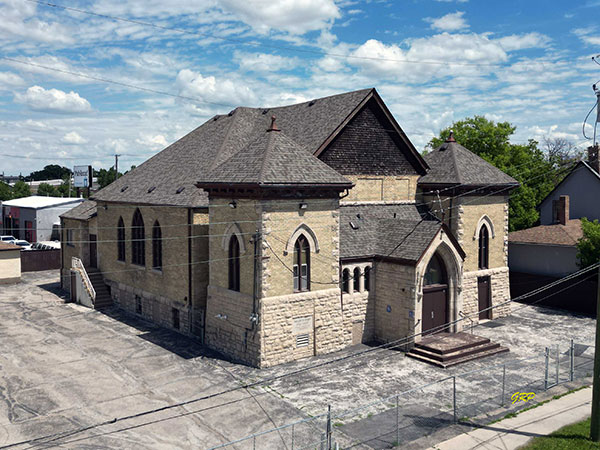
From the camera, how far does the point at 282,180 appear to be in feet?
81.0

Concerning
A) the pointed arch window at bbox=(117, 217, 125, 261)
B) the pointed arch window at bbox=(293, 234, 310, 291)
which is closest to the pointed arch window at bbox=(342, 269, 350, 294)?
the pointed arch window at bbox=(293, 234, 310, 291)

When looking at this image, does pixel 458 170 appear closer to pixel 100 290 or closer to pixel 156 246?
pixel 156 246

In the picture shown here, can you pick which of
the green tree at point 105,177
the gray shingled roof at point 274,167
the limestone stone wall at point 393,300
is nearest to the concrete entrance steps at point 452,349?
the limestone stone wall at point 393,300

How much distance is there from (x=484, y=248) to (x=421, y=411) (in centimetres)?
1660

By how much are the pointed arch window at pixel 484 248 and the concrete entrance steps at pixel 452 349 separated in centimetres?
724

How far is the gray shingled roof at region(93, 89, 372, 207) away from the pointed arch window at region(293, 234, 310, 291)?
6231 mm

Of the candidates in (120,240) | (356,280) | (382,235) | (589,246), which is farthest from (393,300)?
(120,240)

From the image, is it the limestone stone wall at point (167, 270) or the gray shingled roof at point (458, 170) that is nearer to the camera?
the limestone stone wall at point (167, 270)

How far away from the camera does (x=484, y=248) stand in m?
34.3

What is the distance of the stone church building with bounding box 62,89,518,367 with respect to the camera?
25.4 m

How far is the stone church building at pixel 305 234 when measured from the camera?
25.4m

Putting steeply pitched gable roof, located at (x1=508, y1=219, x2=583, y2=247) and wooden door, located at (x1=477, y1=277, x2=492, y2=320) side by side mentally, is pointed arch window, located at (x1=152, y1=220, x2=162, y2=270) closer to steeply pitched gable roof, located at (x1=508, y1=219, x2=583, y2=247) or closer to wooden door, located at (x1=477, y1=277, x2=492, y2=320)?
wooden door, located at (x1=477, y1=277, x2=492, y2=320)

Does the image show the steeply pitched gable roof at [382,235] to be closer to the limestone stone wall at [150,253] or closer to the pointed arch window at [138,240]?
the limestone stone wall at [150,253]

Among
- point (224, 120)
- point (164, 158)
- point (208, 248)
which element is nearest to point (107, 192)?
point (164, 158)
